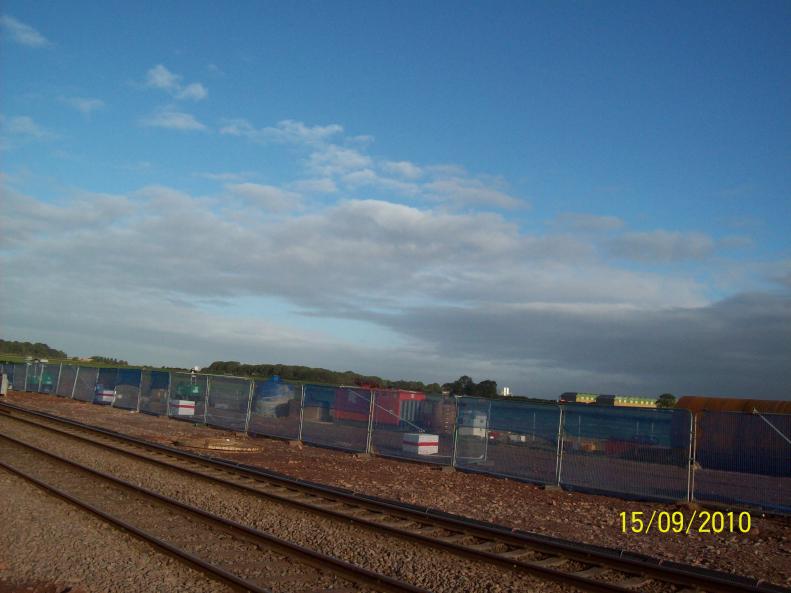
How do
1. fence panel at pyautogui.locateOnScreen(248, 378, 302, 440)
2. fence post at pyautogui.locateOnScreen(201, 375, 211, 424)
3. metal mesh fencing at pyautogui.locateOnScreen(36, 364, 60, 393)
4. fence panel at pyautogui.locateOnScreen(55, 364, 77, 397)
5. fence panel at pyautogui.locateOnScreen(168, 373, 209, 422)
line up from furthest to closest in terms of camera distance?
metal mesh fencing at pyautogui.locateOnScreen(36, 364, 60, 393), fence panel at pyautogui.locateOnScreen(55, 364, 77, 397), fence panel at pyautogui.locateOnScreen(168, 373, 209, 422), fence post at pyautogui.locateOnScreen(201, 375, 211, 424), fence panel at pyautogui.locateOnScreen(248, 378, 302, 440)

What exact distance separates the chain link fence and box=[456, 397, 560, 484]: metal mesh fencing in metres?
0.03

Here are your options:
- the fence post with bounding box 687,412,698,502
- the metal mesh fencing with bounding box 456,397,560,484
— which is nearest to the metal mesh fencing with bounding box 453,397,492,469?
the metal mesh fencing with bounding box 456,397,560,484

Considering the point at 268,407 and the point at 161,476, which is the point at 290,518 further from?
the point at 268,407

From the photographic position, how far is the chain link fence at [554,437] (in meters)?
16.2

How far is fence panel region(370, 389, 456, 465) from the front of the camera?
72.8ft

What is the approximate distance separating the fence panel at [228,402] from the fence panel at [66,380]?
2055 cm

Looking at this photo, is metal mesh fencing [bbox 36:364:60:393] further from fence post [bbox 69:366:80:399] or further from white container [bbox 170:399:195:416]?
white container [bbox 170:399:195:416]

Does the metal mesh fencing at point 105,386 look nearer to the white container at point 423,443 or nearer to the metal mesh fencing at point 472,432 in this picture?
the white container at point 423,443

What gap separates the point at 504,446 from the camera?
20250mm

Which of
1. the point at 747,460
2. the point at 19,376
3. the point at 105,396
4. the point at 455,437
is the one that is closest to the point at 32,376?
the point at 19,376

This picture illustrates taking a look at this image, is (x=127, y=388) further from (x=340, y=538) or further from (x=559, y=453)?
(x=340, y=538)

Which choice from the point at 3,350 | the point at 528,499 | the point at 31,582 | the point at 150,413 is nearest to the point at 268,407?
the point at 150,413

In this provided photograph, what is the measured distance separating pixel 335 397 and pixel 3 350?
169804mm

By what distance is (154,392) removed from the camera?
39.1 metres
